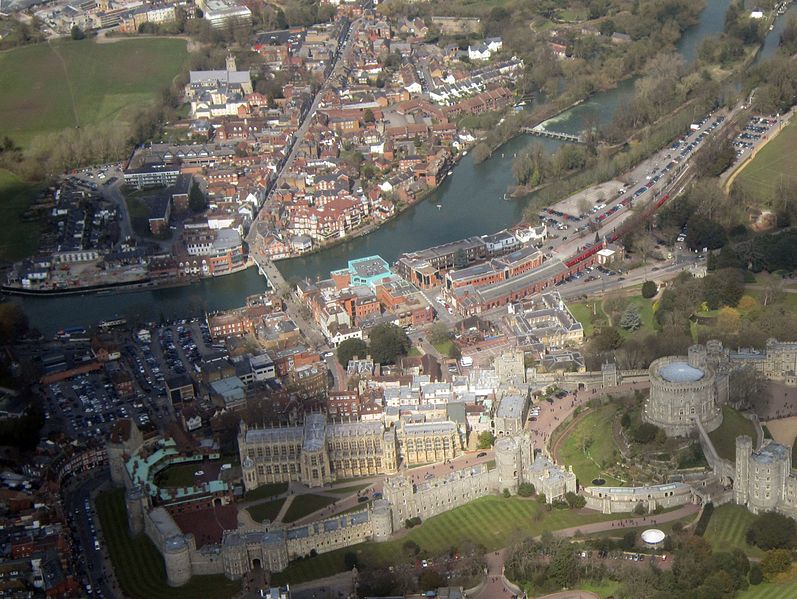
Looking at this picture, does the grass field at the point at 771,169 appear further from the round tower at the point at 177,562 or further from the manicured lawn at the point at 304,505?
the round tower at the point at 177,562

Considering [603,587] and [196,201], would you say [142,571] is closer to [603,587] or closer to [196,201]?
[603,587]

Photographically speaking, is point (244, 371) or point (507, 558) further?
point (244, 371)

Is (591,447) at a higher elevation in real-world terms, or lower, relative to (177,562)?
lower

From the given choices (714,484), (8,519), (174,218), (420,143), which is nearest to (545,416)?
(714,484)

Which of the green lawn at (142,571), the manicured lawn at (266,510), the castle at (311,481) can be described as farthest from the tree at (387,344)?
the green lawn at (142,571)

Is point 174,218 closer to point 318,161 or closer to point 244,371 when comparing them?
point 318,161

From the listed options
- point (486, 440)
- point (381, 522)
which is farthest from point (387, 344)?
point (381, 522)

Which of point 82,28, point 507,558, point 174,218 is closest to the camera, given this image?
point 507,558
